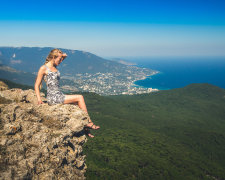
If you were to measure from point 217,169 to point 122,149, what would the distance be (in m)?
41.7

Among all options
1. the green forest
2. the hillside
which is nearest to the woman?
the hillside

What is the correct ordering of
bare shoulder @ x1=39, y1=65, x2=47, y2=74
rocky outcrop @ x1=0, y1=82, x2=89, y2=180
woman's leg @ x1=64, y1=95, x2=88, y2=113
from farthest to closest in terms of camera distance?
woman's leg @ x1=64, y1=95, x2=88, y2=113 → bare shoulder @ x1=39, y1=65, x2=47, y2=74 → rocky outcrop @ x1=0, y1=82, x2=89, y2=180

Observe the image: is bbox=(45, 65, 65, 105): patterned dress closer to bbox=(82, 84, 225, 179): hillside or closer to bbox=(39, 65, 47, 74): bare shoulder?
bbox=(39, 65, 47, 74): bare shoulder

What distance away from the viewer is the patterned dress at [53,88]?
11141 millimetres

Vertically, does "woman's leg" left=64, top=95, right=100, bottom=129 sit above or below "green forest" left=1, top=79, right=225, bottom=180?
above

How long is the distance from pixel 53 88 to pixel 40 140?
11.9 feet

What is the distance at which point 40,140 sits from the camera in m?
9.76

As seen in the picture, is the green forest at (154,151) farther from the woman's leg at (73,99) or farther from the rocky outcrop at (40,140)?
the woman's leg at (73,99)

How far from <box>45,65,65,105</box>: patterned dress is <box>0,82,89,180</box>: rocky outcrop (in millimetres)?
431

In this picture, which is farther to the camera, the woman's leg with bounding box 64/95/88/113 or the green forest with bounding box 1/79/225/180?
the green forest with bounding box 1/79/225/180

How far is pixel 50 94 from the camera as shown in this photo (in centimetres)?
1155

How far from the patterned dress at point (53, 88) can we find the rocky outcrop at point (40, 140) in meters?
0.43

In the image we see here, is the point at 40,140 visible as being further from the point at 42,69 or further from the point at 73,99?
the point at 42,69

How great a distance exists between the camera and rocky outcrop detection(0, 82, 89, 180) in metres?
8.37
